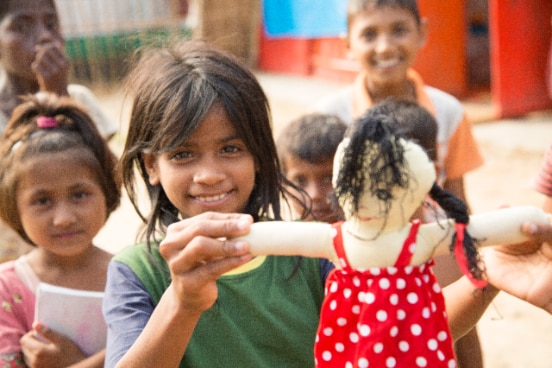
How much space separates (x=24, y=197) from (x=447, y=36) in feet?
16.8

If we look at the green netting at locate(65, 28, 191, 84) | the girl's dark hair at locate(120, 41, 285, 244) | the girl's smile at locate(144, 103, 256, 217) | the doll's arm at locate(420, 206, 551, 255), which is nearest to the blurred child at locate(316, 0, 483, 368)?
the girl's dark hair at locate(120, 41, 285, 244)

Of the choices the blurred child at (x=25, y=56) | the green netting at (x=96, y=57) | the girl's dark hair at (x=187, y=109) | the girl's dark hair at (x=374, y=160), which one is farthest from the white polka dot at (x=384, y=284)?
the green netting at (x=96, y=57)

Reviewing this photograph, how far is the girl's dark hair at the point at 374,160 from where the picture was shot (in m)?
0.91

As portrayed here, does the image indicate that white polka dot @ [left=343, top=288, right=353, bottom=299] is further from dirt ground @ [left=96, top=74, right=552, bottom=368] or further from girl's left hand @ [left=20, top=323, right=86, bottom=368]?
girl's left hand @ [left=20, top=323, right=86, bottom=368]

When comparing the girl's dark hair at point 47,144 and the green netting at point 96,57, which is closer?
the girl's dark hair at point 47,144

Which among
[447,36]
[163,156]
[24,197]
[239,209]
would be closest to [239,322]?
[239,209]

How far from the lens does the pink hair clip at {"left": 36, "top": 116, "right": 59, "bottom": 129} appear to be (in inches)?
69.6

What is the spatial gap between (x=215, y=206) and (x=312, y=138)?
84 centimetres

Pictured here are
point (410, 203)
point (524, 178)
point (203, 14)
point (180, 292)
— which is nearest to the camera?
point (410, 203)

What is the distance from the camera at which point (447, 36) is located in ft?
20.3

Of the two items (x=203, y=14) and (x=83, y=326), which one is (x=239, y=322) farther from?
(x=203, y=14)

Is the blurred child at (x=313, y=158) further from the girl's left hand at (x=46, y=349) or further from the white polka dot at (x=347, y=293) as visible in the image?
the white polka dot at (x=347, y=293)

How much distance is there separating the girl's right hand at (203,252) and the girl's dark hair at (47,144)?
73 cm

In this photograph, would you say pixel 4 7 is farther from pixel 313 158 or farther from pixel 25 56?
pixel 313 158
